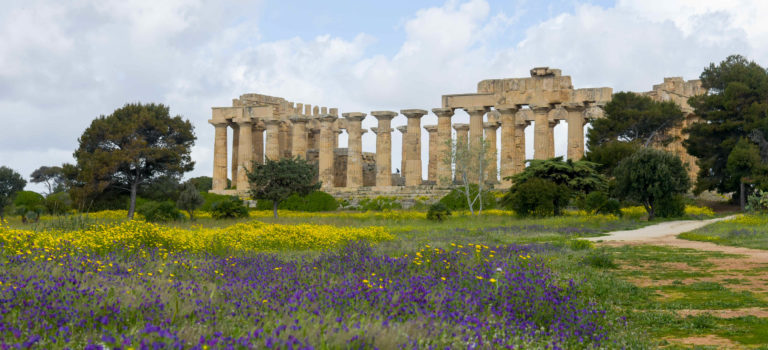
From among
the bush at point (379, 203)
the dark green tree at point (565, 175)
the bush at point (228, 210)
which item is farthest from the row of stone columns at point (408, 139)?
the bush at point (228, 210)

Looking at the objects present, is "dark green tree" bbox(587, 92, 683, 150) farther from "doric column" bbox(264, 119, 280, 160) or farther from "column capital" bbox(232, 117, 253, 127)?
"column capital" bbox(232, 117, 253, 127)

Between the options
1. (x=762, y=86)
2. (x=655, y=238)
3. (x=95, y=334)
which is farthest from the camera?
(x=762, y=86)

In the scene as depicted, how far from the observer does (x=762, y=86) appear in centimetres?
5094

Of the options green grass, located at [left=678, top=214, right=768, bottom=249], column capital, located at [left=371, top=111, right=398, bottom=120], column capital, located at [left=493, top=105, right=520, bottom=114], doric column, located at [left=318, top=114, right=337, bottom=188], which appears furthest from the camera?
doric column, located at [left=318, top=114, right=337, bottom=188]

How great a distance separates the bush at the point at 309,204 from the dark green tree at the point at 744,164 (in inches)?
1072

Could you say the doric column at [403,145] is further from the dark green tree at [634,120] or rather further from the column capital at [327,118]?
the dark green tree at [634,120]

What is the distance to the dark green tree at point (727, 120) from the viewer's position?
165 ft

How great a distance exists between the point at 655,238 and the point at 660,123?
36.3m

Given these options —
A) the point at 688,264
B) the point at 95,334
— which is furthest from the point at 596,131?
the point at 95,334

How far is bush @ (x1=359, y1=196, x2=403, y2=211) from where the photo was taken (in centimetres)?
5327

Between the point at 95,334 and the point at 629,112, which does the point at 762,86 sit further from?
the point at 95,334

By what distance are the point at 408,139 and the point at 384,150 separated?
8.02 feet

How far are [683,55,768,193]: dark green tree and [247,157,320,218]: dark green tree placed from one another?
27530 mm

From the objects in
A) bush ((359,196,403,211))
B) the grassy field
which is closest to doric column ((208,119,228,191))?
bush ((359,196,403,211))
